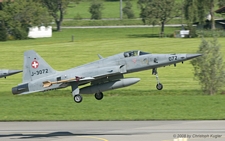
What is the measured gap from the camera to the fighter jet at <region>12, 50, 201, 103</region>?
4238 cm

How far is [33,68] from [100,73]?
499 centimetres

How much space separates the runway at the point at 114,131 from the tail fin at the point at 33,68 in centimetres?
479

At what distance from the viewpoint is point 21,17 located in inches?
5162

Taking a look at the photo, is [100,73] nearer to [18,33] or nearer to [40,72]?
[40,72]

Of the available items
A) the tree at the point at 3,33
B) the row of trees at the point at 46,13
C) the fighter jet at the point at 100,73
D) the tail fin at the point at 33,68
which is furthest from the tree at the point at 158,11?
the fighter jet at the point at 100,73

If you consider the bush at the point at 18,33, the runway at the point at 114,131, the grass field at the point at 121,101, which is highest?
the bush at the point at 18,33

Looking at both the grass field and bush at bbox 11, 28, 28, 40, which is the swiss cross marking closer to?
the grass field

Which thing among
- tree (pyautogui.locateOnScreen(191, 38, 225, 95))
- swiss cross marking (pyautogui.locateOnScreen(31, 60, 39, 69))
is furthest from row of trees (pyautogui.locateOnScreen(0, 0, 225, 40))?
swiss cross marking (pyautogui.locateOnScreen(31, 60, 39, 69))

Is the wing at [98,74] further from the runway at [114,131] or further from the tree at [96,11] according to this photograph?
the tree at [96,11]

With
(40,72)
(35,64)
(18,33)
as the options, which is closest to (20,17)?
(18,33)

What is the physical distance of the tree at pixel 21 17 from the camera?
128 meters

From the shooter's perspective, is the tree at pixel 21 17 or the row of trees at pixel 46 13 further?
the row of trees at pixel 46 13

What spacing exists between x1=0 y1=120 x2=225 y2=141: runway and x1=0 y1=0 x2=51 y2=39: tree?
75.9m

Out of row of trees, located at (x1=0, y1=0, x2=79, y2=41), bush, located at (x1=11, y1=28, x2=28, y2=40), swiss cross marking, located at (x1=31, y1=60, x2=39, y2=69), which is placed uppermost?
row of trees, located at (x1=0, y1=0, x2=79, y2=41)
